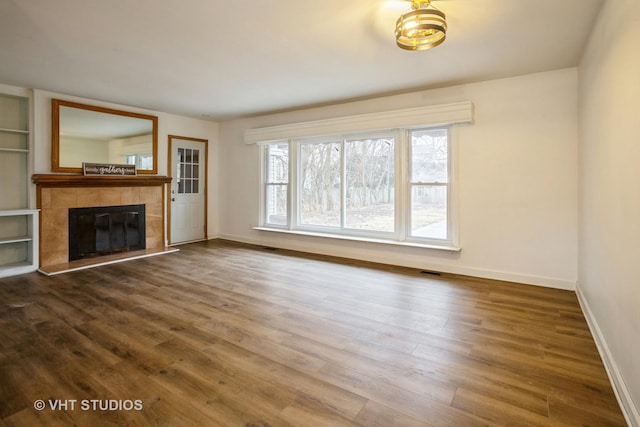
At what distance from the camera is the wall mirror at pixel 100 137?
482 centimetres

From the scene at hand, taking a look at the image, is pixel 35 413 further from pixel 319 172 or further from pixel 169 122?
pixel 169 122

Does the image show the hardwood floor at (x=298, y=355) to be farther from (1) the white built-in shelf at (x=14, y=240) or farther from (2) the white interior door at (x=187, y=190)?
(2) the white interior door at (x=187, y=190)

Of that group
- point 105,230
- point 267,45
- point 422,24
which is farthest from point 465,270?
point 105,230

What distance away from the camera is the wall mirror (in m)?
4.82

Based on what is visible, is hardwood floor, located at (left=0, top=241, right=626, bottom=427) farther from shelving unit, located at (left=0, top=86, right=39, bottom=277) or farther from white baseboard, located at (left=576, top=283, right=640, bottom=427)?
shelving unit, located at (left=0, top=86, right=39, bottom=277)

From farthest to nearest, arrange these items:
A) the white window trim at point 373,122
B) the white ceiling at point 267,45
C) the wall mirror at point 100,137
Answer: the wall mirror at point 100,137, the white window trim at point 373,122, the white ceiling at point 267,45

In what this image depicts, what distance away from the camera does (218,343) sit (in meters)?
2.46

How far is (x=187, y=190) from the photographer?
6.68 meters

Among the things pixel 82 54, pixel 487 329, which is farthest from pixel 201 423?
pixel 82 54

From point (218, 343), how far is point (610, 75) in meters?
3.35

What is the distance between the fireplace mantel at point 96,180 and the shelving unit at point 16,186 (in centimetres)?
27

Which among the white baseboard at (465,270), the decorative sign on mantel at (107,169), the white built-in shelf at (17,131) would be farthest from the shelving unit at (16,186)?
the white baseboard at (465,270)

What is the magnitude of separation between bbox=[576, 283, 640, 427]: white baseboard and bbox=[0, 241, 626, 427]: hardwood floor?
0.05 m

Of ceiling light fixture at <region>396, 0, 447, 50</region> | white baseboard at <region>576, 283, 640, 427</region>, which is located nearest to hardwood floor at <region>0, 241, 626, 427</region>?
white baseboard at <region>576, 283, 640, 427</region>
